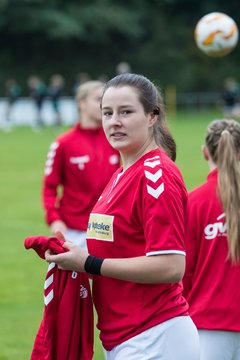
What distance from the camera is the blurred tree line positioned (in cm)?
4984

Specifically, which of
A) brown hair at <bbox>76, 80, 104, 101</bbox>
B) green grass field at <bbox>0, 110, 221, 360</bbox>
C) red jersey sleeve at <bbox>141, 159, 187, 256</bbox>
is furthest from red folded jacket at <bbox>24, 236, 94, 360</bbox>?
brown hair at <bbox>76, 80, 104, 101</bbox>

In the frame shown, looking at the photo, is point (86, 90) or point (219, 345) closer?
point (219, 345)

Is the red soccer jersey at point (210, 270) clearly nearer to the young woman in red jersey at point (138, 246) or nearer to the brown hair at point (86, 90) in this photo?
the young woman in red jersey at point (138, 246)

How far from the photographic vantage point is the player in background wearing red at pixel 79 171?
7.54 m

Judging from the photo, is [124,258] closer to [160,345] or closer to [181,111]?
[160,345]

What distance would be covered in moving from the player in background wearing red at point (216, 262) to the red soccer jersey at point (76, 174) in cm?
289

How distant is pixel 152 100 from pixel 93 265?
2.58 ft

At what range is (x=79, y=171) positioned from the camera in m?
7.59

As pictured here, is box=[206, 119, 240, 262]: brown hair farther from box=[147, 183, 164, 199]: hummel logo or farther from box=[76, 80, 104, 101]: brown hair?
box=[76, 80, 104, 101]: brown hair

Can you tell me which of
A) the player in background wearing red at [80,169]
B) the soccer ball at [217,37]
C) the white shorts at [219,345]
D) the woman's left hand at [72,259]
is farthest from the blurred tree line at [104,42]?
the woman's left hand at [72,259]

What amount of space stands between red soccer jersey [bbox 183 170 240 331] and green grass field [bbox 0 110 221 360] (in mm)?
2363

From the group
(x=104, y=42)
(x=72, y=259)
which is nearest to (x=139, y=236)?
(x=72, y=259)

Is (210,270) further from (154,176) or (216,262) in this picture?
(154,176)

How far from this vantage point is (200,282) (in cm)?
466
